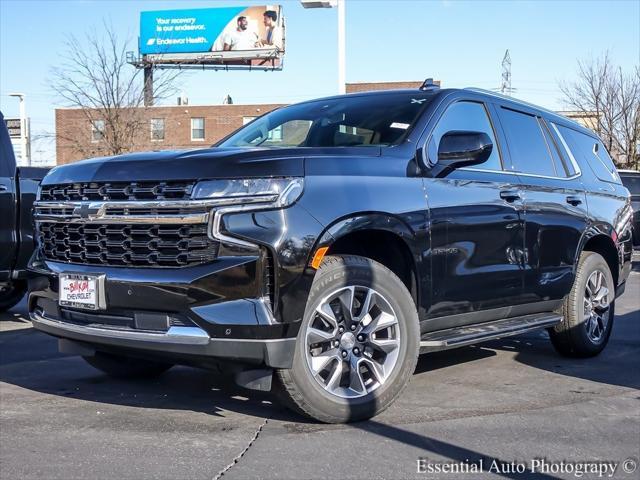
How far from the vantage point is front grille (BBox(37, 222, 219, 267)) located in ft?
12.4

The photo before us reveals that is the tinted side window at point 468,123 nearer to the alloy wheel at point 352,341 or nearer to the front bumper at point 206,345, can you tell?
the alloy wheel at point 352,341

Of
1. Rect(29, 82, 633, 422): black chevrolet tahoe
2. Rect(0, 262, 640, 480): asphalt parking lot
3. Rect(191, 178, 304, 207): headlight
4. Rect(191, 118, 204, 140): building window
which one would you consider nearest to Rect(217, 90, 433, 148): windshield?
Rect(29, 82, 633, 422): black chevrolet tahoe

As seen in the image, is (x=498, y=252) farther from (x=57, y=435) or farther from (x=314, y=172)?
(x=57, y=435)

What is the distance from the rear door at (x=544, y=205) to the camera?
5582mm

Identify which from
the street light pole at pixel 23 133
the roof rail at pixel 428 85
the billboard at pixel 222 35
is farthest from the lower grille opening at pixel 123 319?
the billboard at pixel 222 35

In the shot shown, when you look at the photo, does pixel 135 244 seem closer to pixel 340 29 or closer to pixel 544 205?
pixel 544 205

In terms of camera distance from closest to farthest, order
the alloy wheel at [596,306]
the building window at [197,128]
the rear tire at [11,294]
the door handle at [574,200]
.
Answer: the door handle at [574,200] < the alloy wheel at [596,306] < the rear tire at [11,294] < the building window at [197,128]

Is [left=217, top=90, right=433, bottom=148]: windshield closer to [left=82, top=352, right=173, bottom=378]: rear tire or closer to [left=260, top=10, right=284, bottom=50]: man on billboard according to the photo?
[left=82, top=352, right=173, bottom=378]: rear tire

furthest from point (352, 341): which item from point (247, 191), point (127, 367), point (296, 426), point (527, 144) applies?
point (527, 144)

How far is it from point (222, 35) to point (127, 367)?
45.2 metres

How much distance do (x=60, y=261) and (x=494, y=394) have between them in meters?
2.99

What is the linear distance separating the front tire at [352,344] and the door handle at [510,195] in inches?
52.3

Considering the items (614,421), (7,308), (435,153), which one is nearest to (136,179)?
(435,153)

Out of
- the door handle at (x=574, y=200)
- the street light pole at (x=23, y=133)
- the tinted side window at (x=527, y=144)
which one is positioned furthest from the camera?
the street light pole at (x=23, y=133)
